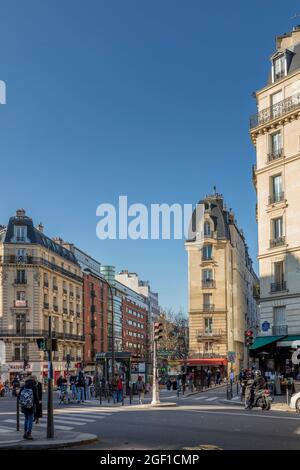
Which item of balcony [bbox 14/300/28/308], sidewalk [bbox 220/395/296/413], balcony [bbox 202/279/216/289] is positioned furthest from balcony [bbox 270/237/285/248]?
balcony [bbox 14/300/28/308]

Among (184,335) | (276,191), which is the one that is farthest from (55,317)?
(276,191)

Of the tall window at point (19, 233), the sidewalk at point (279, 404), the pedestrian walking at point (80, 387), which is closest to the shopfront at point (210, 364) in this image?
the tall window at point (19, 233)

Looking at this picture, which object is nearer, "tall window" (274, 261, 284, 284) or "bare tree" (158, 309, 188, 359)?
"tall window" (274, 261, 284, 284)

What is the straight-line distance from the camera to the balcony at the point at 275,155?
128 feet

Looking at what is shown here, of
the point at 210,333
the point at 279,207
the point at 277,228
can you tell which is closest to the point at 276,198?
the point at 279,207

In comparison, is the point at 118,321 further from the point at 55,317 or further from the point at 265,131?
the point at 265,131

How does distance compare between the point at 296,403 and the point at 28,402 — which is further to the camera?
the point at 296,403

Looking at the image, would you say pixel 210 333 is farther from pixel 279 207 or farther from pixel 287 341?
pixel 287 341

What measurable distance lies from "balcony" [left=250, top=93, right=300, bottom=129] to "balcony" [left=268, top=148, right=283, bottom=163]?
1829 mm

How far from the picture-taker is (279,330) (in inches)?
1478

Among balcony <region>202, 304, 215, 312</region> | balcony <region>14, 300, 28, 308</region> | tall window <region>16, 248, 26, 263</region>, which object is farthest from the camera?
tall window <region>16, 248, 26, 263</region>

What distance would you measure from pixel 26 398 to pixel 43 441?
1378 mm

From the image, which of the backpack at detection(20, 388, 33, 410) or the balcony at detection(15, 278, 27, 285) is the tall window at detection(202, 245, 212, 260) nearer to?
the balcony at detection(15, 278, 27, 285)

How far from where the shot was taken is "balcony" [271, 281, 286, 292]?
37.5m
